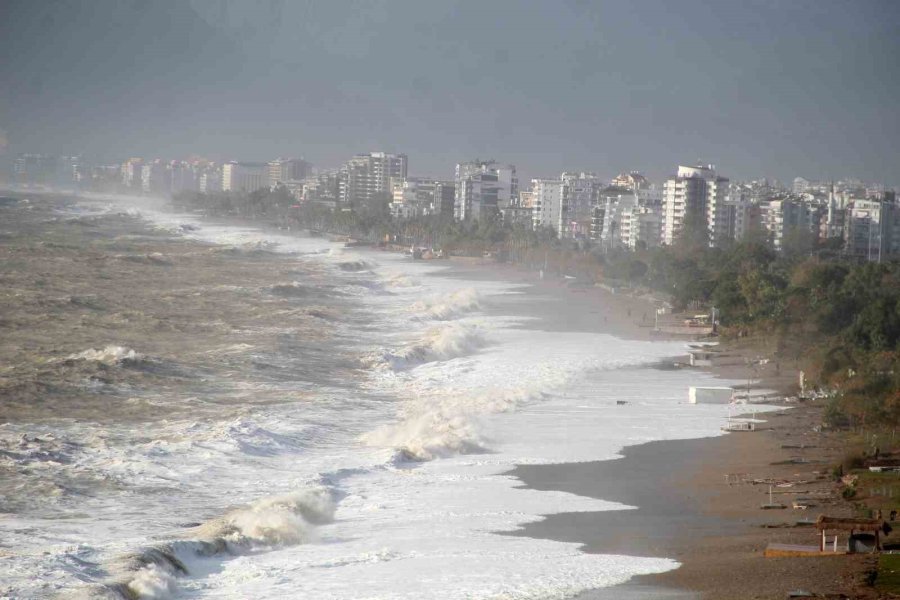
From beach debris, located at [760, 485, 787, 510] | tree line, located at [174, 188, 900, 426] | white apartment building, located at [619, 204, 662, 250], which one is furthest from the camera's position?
white apartment building, located at [619, 204, 662, 250]

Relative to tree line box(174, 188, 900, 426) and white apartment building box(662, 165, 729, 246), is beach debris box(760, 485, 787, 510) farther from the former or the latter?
white apartment building box(662, 165, 729, 246)

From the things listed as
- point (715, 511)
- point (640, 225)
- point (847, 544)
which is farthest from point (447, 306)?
point (640, 225)

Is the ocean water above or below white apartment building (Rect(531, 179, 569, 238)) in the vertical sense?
below

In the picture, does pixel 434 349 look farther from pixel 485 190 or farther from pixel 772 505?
pixel 485 190

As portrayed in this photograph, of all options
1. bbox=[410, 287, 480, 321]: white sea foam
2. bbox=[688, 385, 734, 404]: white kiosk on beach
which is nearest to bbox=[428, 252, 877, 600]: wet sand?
bbox=[688, 385, 734, 404]: white kiosk on beach

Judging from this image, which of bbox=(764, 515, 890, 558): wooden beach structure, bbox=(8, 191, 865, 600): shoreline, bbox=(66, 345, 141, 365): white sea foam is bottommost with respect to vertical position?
bbox=(8, 191, 865, 600): shoreline

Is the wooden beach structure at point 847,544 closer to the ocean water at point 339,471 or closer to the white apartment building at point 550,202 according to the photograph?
the ocean water at point 339,471

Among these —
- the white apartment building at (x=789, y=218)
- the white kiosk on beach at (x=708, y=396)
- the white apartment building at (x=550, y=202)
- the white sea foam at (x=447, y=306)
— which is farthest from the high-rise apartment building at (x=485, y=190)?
the white kiosk on beach at (x=708, y=396)
